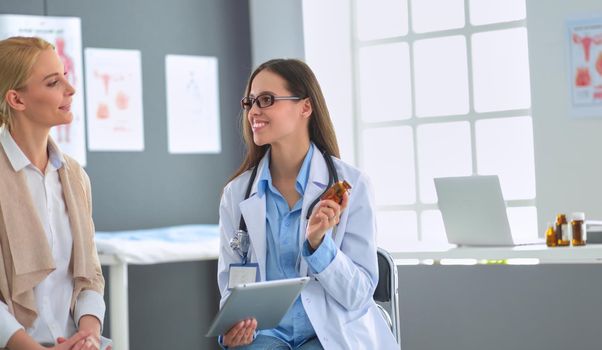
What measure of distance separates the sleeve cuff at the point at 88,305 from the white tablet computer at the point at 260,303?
0.28 meters

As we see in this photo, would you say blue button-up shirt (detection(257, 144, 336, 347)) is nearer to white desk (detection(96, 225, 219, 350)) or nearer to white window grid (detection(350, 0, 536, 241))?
white desk (detection(96, 225, 219, 350))

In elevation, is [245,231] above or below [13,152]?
below

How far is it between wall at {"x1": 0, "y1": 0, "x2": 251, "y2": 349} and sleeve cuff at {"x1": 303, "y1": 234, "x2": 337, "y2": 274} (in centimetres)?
328

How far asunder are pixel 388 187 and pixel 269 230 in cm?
329

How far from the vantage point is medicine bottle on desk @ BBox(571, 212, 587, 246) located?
3.81 metres

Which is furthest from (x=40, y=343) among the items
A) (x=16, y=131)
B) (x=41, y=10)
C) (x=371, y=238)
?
(x=41, y=10)

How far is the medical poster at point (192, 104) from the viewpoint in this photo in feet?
18.9

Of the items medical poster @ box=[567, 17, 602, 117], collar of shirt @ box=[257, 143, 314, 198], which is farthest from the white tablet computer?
medical poster @ box=[567, 17, 602, 117]

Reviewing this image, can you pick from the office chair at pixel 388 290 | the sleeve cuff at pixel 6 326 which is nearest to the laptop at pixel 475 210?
the office chair at pixel 388 290

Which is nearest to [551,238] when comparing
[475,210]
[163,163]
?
[475,210]

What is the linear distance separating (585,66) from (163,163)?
2.53 meters

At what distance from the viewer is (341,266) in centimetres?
234

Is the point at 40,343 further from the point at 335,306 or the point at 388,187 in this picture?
the point at 388,187

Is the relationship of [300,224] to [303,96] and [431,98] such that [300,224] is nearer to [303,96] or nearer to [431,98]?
[303,96]
